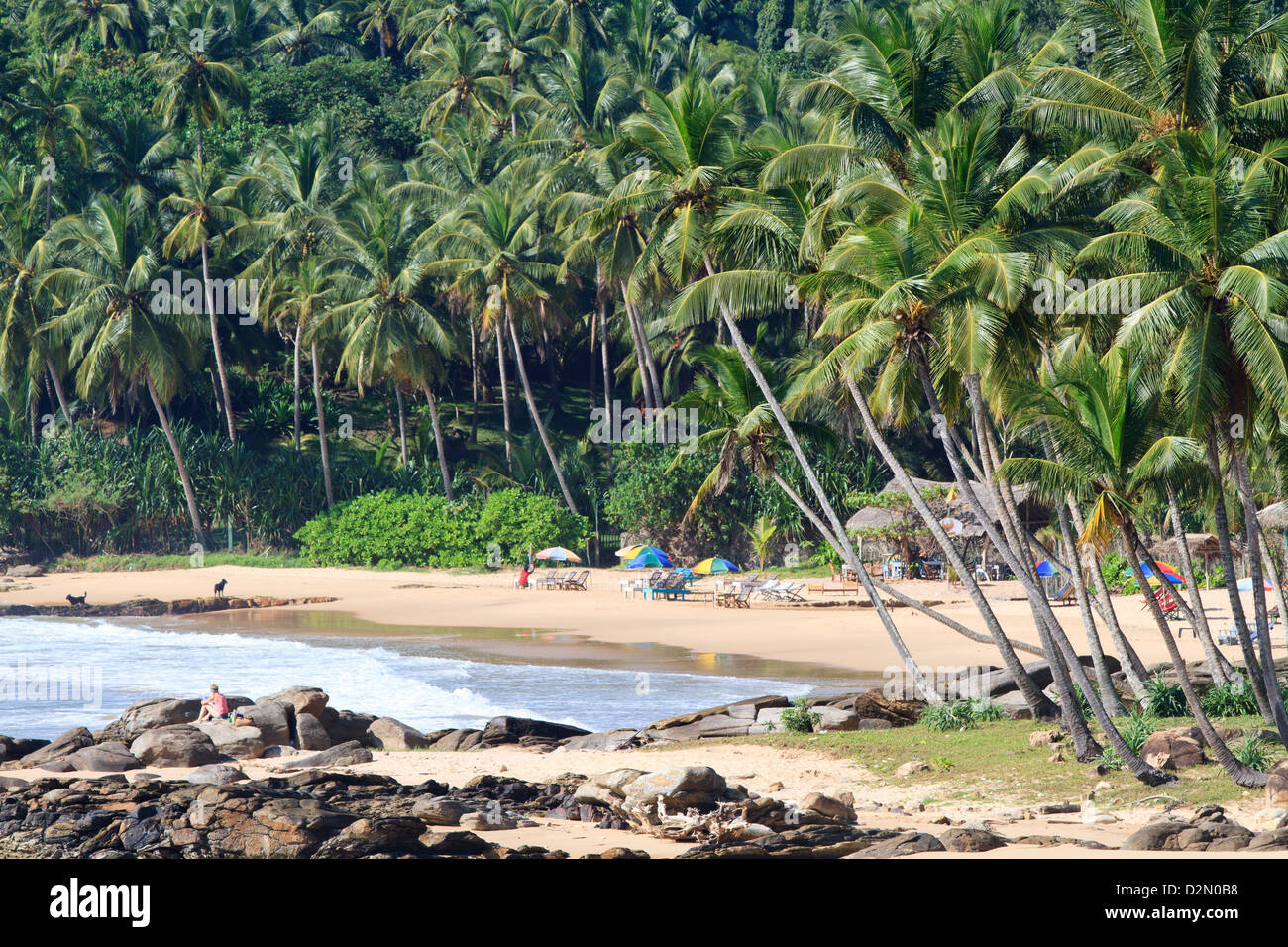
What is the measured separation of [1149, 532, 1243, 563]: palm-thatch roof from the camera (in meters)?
29.4

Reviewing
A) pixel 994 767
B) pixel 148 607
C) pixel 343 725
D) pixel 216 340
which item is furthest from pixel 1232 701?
pixel 216 340

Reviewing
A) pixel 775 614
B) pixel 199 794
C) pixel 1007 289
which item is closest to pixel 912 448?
pixel 775 614

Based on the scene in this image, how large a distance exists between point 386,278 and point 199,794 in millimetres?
31860

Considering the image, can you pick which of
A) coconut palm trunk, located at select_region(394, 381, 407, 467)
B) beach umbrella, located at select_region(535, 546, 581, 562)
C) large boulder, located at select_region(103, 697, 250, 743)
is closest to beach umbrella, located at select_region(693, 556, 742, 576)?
beach umbrella, located at select_region(535, 546, 581, 562)

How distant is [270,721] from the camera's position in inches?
719

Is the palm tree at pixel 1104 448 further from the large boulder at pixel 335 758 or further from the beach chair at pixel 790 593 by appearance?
the beach chair at pixel 790 593

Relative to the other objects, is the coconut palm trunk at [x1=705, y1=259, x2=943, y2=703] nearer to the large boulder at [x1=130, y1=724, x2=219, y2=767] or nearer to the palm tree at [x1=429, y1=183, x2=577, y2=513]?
the large boulder at [x1=130, y1=724, x2=219, y2=767]

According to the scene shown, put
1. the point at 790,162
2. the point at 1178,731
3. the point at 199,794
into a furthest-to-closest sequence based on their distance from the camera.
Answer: the point at 790,162 < the point at 1178,731 < the point at 199,794

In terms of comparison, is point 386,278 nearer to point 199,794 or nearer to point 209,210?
point 209,210

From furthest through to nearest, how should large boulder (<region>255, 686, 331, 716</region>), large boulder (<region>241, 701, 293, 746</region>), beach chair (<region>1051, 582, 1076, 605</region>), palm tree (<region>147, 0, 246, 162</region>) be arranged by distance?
palm tree (<region>147, 0, 246, 162</region>) < beach chair (<region>1051, 582, 1076, 605</region>) < large boulder (<region>255, 686, 331, 716</region>) < large boulder (<region>241, 701, 293, 746</region>)

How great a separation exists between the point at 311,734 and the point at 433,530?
24.6 m

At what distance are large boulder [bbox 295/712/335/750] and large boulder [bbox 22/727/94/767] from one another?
281 cm

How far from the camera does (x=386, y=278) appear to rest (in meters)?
42.6
